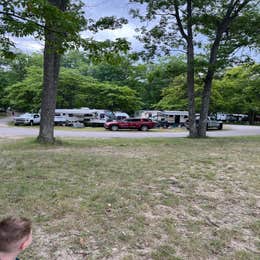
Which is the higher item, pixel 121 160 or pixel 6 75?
pixel 6 75

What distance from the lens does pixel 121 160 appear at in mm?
6754

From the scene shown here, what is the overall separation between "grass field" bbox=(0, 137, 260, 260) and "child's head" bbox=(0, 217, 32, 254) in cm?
133

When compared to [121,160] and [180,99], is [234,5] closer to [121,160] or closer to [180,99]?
[121,160]

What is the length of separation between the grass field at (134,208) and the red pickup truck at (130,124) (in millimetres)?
18592

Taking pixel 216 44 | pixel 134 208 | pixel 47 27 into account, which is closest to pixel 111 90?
pixel 216 44

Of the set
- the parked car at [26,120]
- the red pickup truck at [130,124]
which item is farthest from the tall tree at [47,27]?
the parked car at [26,120]

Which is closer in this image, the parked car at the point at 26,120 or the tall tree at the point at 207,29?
the tall tree at the point at 207,29

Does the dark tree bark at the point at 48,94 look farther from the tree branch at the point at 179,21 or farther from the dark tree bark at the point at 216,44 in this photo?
the dark tree bark at the point at 216,44

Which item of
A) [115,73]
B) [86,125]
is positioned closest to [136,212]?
[86,125]

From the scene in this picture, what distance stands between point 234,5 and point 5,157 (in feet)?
43.0

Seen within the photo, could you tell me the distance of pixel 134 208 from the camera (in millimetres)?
3564

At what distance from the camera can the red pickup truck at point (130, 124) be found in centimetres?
2473

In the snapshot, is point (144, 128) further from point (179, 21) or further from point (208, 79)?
point (179, 21)

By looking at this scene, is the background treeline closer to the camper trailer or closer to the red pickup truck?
the camper trailer
